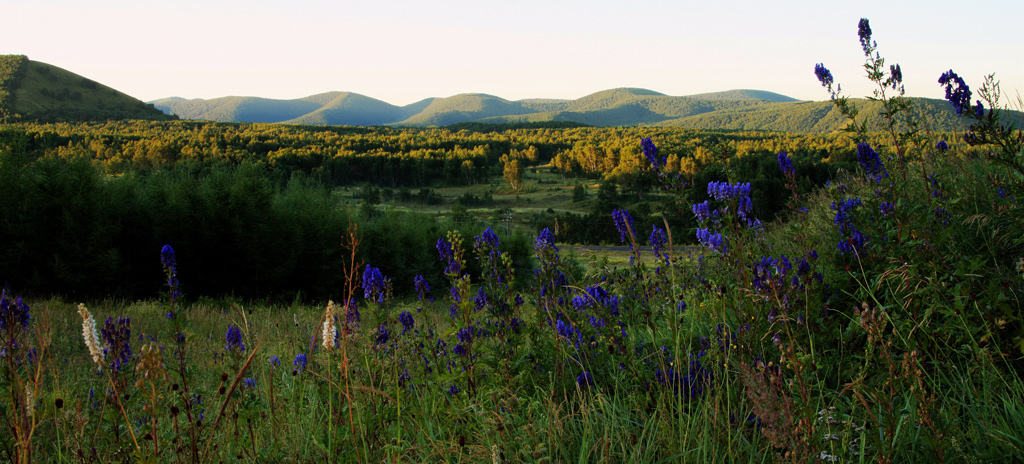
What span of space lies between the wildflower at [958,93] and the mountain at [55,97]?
4959 inches

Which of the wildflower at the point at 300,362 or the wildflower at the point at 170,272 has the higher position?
the wildflower at the point at 170,272

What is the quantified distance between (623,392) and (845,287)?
1915mm

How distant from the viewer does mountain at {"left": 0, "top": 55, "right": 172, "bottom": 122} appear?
9769 cm

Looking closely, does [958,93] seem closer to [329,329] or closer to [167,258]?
[329,329]

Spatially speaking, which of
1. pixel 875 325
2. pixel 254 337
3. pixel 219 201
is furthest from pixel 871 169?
pixel 219 201

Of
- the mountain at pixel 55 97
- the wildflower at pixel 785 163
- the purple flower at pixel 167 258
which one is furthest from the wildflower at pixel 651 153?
the mountain at pixel 55 97

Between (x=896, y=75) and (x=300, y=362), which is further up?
(x=896, y=75)

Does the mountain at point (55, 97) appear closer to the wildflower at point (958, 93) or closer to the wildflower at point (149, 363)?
the wildflower at point (149, 363)

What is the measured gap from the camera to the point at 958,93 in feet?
9.18

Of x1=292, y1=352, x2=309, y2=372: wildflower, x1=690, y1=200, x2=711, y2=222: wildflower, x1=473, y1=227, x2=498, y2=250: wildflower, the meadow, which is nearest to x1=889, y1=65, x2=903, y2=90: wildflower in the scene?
the meadow

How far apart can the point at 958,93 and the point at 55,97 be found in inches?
5801

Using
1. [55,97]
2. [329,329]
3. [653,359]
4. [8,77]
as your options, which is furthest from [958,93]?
[8,77]

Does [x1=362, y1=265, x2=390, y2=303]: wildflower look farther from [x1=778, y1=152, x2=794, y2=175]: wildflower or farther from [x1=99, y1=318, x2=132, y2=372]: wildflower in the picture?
[x1=778, y1=152, x2=794, y2=175]: wildflower

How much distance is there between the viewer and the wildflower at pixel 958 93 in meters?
2.73
